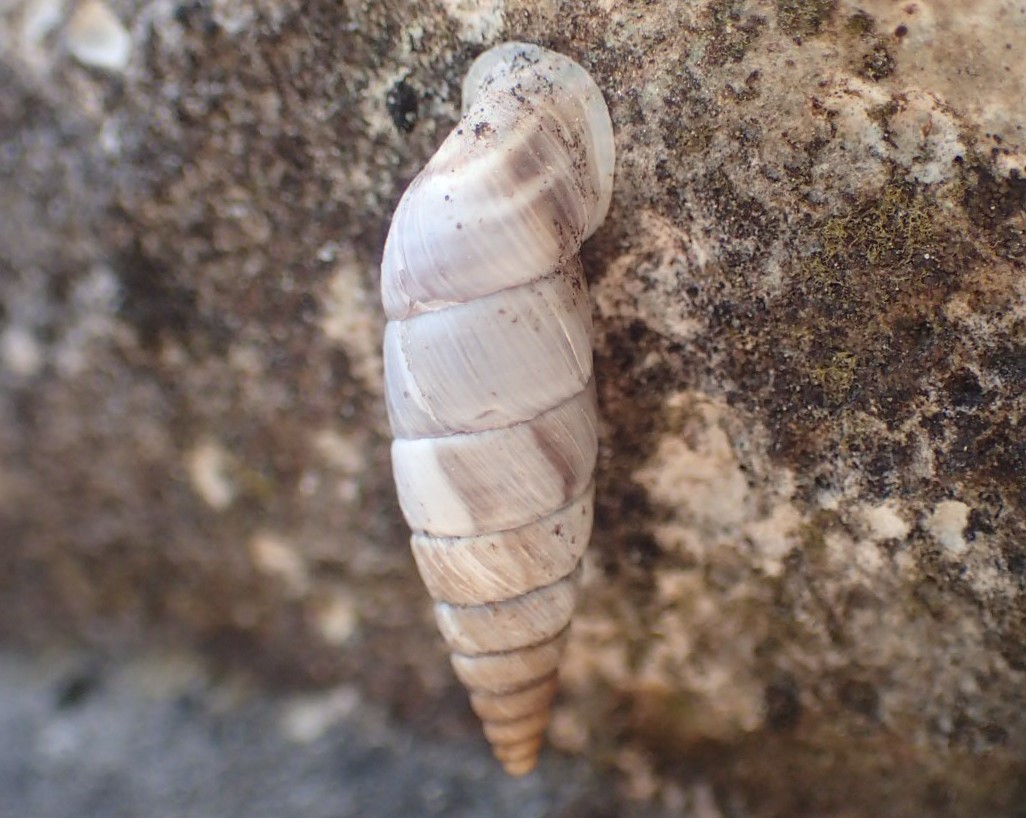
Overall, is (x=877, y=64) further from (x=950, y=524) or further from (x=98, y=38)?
(x=98, y=38)

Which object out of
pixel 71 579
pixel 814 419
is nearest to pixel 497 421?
pixel 814 419

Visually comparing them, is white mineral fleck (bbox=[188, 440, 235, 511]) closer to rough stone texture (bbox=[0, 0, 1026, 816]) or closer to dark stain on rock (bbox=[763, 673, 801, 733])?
rough stone texture (bbox=[0, 0, 1026, 816])

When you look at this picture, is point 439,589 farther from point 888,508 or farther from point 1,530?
point 1,530


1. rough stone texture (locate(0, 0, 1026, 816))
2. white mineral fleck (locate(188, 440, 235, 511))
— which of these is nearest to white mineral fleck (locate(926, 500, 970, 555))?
rough stone texture (locate(0, 0, 1026, 816))

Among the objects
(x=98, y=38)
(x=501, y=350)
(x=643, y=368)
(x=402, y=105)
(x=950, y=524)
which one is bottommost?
(x=950, y=524)

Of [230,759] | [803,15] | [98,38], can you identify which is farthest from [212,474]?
[803,15]

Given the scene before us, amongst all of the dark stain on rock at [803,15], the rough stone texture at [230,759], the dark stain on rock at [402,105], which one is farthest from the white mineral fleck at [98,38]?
the rough stone texture at [230,759]
